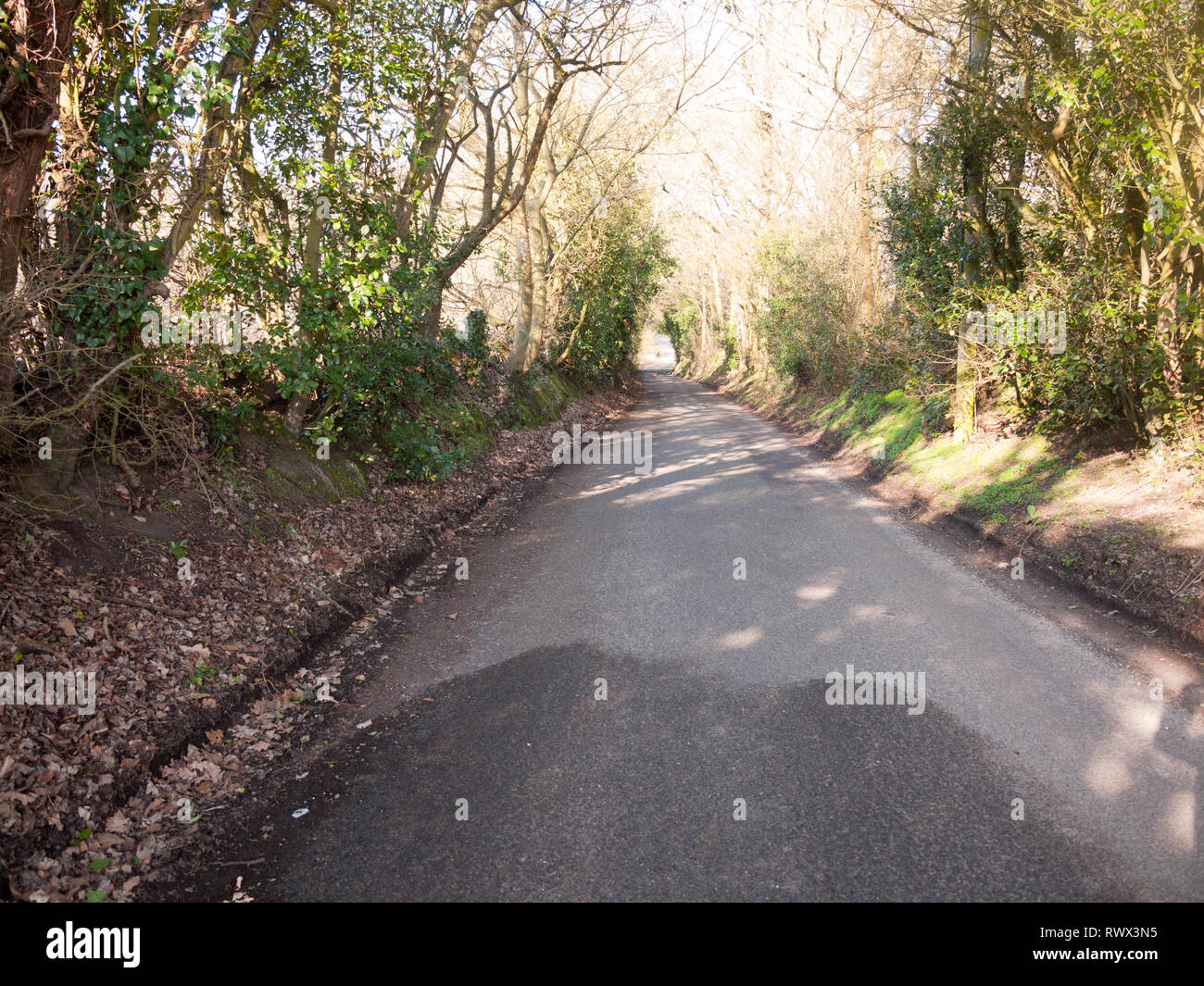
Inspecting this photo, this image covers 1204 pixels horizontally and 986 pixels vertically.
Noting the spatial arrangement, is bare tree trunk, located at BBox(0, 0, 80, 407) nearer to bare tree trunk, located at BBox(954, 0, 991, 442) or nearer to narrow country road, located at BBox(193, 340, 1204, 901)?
narrow country road, located at BBox(193, 340, 1204, 901)

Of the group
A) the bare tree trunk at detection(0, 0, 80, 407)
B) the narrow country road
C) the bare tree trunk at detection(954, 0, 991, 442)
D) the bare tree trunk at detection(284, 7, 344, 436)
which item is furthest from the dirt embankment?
the bare tree trunk at detection(954, 0, 991, 442)

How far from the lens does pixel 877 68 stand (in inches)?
678

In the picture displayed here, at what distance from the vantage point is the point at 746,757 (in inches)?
166

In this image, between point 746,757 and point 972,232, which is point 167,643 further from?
A: point 972,232

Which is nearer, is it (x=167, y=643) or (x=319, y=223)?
(x=167, y=643)

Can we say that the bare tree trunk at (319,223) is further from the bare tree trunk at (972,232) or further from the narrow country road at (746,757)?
the bare tree trunk at (972,232)

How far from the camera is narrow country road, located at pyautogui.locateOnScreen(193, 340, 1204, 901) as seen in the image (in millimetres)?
A: 3320

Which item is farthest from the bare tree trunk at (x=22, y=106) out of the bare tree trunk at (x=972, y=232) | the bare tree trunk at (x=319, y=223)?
the bare tree trunk at (x=972, y=232)

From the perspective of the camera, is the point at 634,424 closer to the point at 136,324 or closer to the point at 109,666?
the point at 136,324

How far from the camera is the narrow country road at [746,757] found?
10.9ft

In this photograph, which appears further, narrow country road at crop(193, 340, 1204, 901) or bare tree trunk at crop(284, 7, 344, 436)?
bare tree trunk at crop(284, 7, 344, 436)

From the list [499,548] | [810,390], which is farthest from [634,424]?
[499,548]

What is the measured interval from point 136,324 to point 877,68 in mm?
17939

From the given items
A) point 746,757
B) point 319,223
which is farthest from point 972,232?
point 746,757
